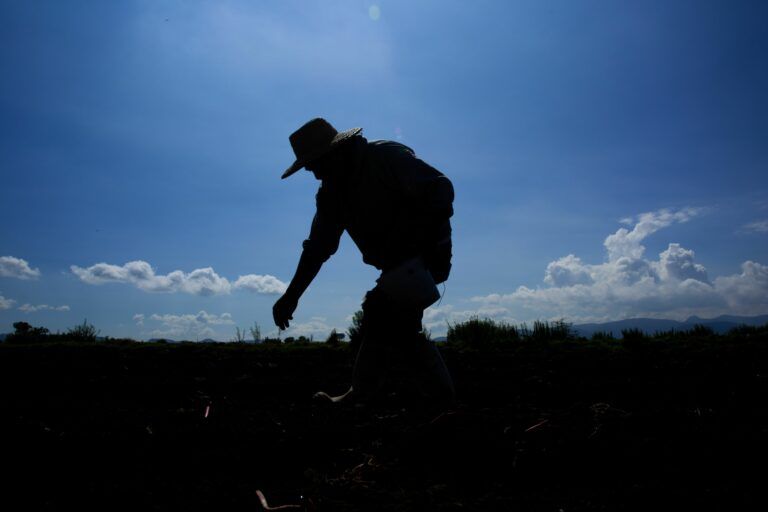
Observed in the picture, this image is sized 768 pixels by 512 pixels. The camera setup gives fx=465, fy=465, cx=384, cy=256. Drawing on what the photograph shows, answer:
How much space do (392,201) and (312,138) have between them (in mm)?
655

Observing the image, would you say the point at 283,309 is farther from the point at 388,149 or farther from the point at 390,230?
the point at 388,149

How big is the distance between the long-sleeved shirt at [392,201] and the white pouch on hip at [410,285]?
0.54 ft

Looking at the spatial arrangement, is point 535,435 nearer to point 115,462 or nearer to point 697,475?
point 697,475

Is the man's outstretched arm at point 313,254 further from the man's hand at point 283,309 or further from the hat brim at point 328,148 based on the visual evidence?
the hat brim at point 328,148

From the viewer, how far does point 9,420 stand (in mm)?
2582


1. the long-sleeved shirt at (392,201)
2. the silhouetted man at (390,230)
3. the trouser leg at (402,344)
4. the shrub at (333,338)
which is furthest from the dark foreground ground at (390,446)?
the shrub at (333,338)

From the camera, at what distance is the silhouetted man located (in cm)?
263

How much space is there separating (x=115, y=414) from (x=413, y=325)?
6.36 ft

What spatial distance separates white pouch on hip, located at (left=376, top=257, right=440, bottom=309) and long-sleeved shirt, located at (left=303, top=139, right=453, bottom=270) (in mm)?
165

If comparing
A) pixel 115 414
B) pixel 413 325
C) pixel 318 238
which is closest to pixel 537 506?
pixel 413 325

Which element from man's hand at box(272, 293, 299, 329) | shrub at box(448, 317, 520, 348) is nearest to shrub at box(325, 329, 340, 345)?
shrub at box(448, 317, 520, 348)

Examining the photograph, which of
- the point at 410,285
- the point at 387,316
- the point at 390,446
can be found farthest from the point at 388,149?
the point at 390,446

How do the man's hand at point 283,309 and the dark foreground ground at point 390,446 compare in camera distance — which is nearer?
the dark foreground ground at point 390,446

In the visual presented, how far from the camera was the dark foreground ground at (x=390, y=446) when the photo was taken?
166 centimetres
